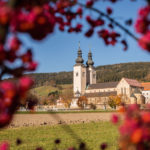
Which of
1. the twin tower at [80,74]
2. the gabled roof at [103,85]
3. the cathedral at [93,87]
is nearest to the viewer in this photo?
the cathedral at [93,87]

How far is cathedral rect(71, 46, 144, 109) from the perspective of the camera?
10264 cm

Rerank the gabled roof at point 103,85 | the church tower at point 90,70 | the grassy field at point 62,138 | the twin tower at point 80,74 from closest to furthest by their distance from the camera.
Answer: the grassy field at point 62,138 < the gabled roof at point 103,85 < the twin tower at point 80,74 < the church tower at point 90,70

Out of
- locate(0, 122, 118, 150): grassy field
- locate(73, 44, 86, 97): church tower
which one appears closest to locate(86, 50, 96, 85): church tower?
locate(73, 44, 86, 97): church tower

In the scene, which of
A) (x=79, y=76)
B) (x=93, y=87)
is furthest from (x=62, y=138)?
(x=93, y=87)

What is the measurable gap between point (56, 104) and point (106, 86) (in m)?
29.1

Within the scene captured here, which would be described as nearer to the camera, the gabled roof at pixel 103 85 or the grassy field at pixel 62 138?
the grassy field at pixel 62 138

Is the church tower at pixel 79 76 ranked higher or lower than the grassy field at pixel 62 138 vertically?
higher

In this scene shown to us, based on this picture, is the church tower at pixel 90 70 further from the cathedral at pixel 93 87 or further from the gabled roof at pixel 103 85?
the gabled roof at pixel 103 85

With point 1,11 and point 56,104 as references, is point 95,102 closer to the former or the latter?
point 56,104

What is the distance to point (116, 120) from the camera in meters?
1.87

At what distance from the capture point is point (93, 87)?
12019cm

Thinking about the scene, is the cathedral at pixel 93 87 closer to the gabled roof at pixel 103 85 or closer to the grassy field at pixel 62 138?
the gabled roof at pixel 103 85

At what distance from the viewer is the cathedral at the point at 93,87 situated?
102637mm

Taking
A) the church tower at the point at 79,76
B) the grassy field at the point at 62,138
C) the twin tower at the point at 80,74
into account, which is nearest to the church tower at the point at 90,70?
the twin tower at the point at 80,74
